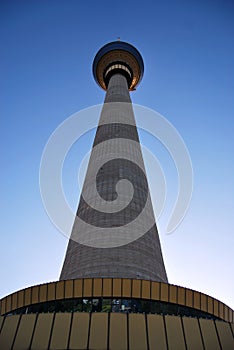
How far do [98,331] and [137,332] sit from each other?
115cm

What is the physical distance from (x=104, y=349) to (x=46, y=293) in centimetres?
665

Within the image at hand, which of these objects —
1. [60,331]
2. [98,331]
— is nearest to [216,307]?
[98,331]

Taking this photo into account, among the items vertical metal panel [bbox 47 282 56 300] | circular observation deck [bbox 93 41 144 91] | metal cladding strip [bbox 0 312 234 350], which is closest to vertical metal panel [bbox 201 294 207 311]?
metal cladding strip [bbox 0 312 234 350]

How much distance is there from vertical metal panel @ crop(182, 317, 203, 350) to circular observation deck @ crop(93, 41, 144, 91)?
39.7 meters

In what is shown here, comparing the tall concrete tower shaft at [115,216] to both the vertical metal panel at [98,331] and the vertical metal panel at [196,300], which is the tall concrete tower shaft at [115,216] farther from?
the vertical metal panel at [98,331]

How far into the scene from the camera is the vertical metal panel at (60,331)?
40.9 feet

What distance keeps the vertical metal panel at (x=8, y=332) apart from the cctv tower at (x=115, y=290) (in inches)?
1.2

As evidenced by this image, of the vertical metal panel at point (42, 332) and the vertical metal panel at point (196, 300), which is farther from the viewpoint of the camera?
the vertical metal panel at point (196, 300)

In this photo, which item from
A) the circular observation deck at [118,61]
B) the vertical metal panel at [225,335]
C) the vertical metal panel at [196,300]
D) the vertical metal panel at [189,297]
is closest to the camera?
the vertical metal panel at [225,335]

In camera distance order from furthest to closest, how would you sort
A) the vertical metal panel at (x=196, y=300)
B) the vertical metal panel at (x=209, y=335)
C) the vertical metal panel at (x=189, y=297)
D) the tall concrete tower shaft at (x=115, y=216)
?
the tall concrete tower shaft at (x=115, y=216), the vertical metal panel at (x=196, y=300), the vertical metal panel at (x=189, y=297), the vertical metal panel at (x=209, y=335)

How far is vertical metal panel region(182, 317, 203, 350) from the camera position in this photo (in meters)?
12.8

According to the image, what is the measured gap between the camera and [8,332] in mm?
13039

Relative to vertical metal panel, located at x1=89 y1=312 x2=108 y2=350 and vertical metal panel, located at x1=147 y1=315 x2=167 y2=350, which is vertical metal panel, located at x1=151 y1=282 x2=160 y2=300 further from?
vertical metal panel, located at x1=89 y1=312 x2=108 y2=350

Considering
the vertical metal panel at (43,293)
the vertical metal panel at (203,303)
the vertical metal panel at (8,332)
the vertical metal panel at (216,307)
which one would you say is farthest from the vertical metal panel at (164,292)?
the vertical metal panel at (8,332)
